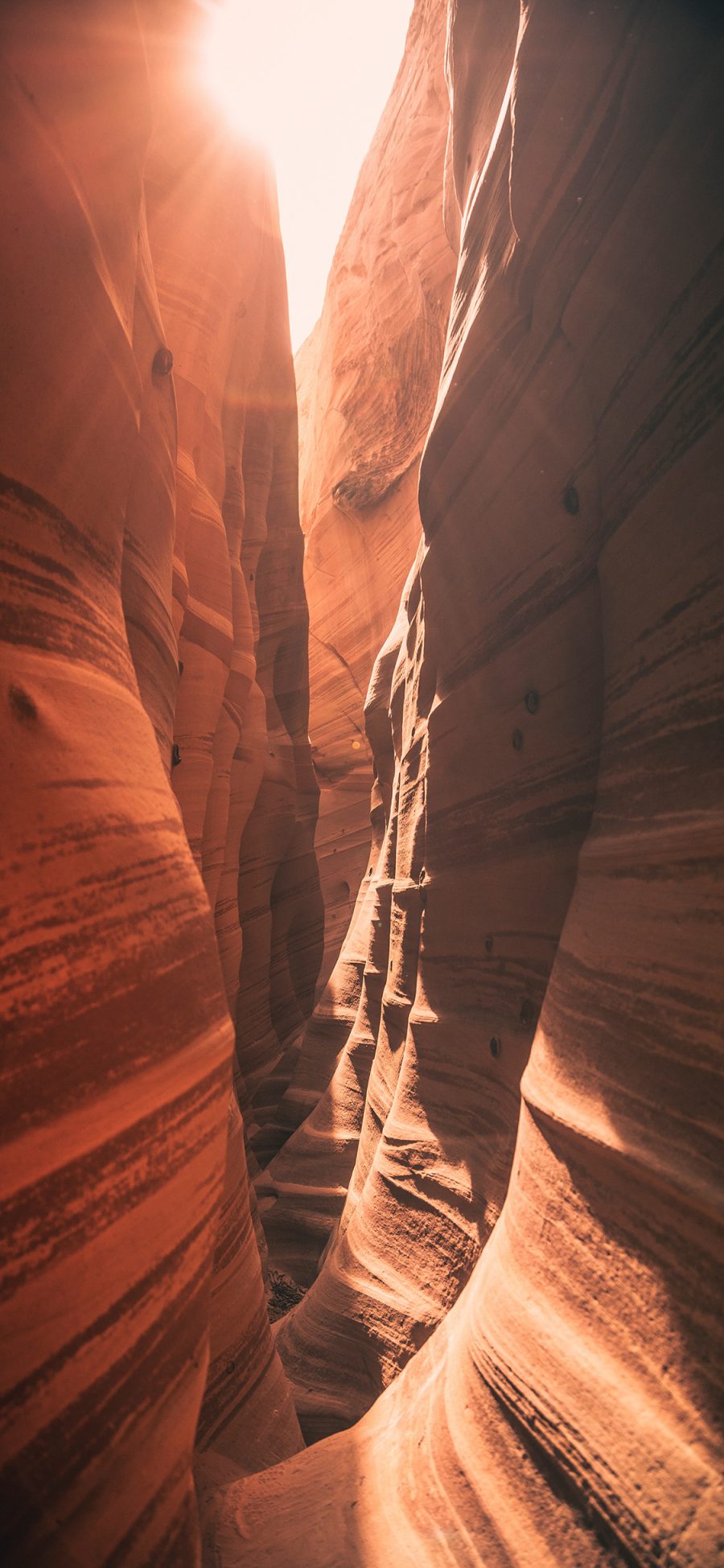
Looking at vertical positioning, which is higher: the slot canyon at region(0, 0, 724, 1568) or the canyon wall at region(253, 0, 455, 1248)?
the canyon wall at region(253, 0, 455, 1248)

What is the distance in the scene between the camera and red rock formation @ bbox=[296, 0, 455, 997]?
10.3m

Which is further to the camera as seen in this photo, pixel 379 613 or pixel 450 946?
pixel 379 613

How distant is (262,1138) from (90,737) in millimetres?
5849

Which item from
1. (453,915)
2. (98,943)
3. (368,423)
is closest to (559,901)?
(453,915)

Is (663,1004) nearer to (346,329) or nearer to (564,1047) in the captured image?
(564,1047)

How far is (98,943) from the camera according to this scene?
1177 mm

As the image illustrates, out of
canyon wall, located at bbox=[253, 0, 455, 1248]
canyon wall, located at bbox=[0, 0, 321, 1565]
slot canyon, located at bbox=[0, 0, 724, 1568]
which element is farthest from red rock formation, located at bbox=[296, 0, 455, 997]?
canyon wall, located at bbox=[0, 0, 321, 1565]

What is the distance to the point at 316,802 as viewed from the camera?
361 inches

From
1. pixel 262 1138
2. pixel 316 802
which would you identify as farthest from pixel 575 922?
pixel 316 802

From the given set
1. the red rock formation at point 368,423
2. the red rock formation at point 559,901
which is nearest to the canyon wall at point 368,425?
the red rock formation at point 368,423

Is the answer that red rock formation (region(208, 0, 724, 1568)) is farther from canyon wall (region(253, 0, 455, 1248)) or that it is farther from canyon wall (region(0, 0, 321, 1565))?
canyon wall (region(253, 0, 455, 1248))

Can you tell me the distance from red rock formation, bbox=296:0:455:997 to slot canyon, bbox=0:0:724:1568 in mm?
7525

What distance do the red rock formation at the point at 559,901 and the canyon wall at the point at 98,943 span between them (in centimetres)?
54

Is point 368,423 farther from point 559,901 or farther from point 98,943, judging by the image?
point 98,943
